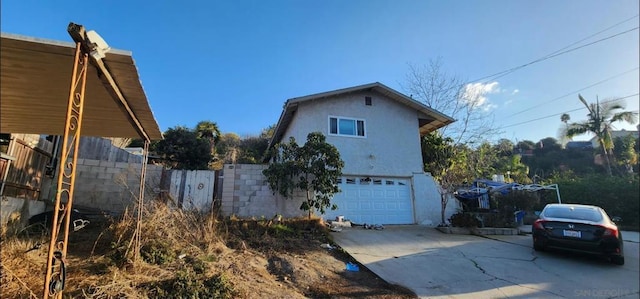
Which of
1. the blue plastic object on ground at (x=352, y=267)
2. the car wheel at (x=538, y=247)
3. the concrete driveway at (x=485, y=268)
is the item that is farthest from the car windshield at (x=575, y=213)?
the blue plastic object on ground at (x=352, y=267)

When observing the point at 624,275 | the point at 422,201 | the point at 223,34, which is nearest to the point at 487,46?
the point at 422,201

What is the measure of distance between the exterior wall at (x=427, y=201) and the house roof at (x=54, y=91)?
35.5 ft

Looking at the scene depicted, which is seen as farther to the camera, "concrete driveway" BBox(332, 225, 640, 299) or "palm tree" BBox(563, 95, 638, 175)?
"palm tree" BBox(563, 95, 638, 175)

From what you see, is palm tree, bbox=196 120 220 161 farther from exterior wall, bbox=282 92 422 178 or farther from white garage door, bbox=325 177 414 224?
white garage door, bbox=325 177 414 224

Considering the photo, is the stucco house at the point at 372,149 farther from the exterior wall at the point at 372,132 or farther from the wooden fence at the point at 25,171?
the wooden fence at the point at 25,171

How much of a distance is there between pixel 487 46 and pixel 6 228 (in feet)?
47.3

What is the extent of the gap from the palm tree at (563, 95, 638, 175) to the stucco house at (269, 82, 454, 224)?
1575 centimetres

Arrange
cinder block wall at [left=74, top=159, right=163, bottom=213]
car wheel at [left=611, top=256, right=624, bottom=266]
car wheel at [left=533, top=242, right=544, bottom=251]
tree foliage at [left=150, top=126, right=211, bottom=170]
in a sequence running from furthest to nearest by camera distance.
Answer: tree foliage at [left=150, top=126, right=211, bottom=170], cinder block wall at [left=74, top=159, right=163, bottom=213], car wheel at [left=533, top=242, right=544, bottom=251], car wheel at [left=611, top=256, right=624, bottom=266]

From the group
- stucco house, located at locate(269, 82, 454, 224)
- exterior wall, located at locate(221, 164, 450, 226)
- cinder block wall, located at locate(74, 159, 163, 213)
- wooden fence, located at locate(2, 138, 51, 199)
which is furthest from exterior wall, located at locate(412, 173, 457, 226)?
wooden fence, located at locate(2, 138, 51, 199)

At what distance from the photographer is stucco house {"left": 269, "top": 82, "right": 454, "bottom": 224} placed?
43.5ft

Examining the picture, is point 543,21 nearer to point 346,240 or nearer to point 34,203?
point 346,240

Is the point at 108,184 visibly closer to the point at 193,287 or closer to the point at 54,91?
the point at 54,91

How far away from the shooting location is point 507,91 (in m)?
15.3

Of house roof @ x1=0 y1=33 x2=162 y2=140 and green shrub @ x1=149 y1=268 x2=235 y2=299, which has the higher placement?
house roof @ x1=0 y1=33 x2=162 y2=140
